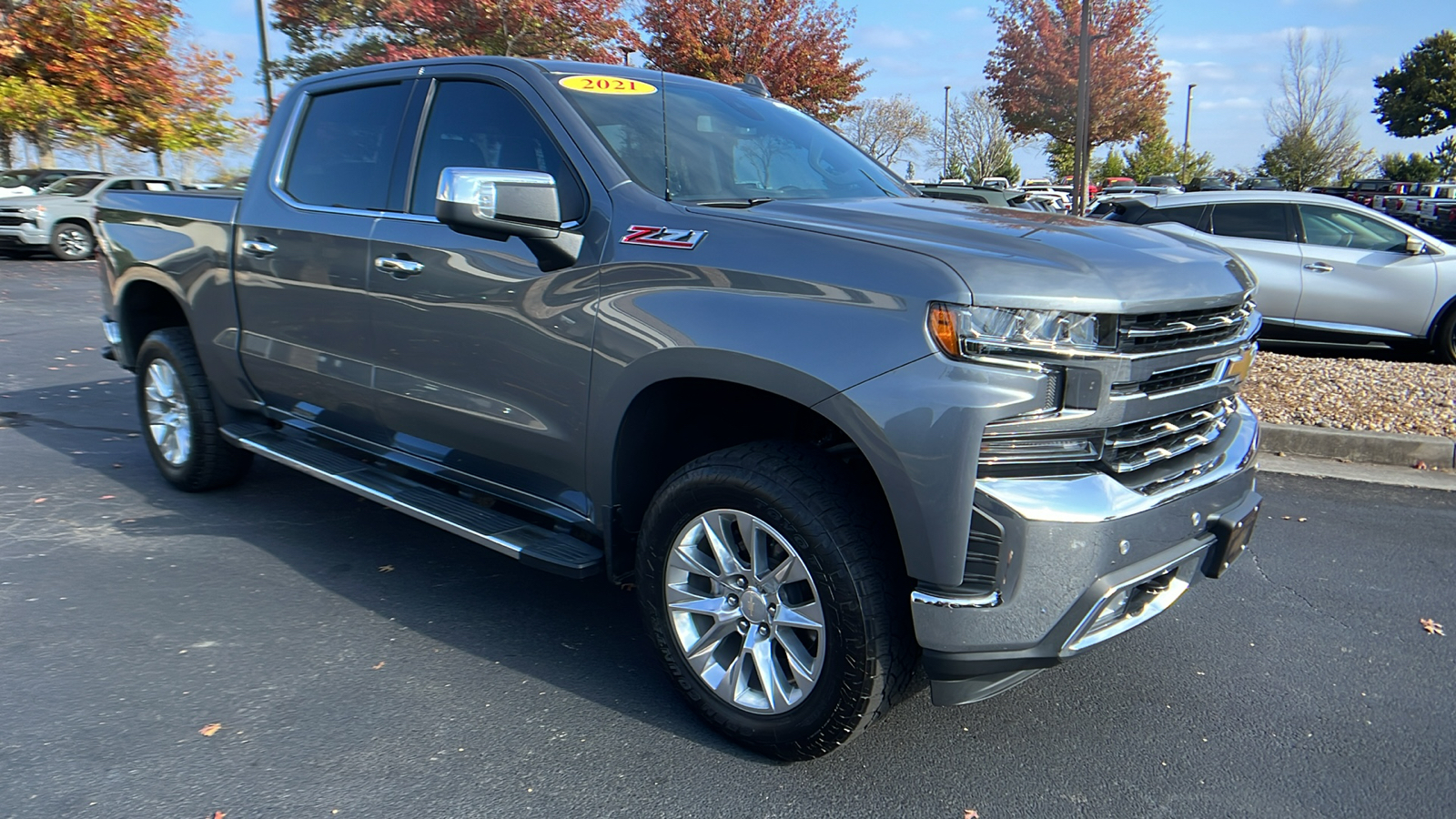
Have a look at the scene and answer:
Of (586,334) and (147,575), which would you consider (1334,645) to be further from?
(147,575)

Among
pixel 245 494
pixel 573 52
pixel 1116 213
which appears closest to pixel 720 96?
pixel 245 494

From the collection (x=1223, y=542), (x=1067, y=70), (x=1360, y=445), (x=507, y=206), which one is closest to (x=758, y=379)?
(x=507, y=206)

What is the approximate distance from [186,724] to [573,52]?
19.8m

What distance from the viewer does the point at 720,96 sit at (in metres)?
3.97

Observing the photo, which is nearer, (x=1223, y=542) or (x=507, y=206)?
(x=1223, y=542)

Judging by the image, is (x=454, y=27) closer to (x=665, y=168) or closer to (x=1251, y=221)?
(x=1251, y=221)

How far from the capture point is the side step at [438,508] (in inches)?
124

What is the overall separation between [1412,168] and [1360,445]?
4458cm

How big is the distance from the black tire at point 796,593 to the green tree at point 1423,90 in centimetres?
4795

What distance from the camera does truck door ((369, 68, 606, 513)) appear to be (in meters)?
3.16

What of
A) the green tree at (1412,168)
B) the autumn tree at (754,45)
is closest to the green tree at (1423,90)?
the green tree at (1412,168)

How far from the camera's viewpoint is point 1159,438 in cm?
266

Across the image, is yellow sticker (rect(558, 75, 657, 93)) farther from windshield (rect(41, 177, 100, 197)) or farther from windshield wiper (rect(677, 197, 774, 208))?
windshield (rect(41, 177, 100, 197))

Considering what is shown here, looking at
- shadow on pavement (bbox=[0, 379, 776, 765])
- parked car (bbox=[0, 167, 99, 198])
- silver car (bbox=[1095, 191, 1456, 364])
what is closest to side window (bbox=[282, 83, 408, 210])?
shadow on pavement (bbox=[0, 379, 776, 765])
